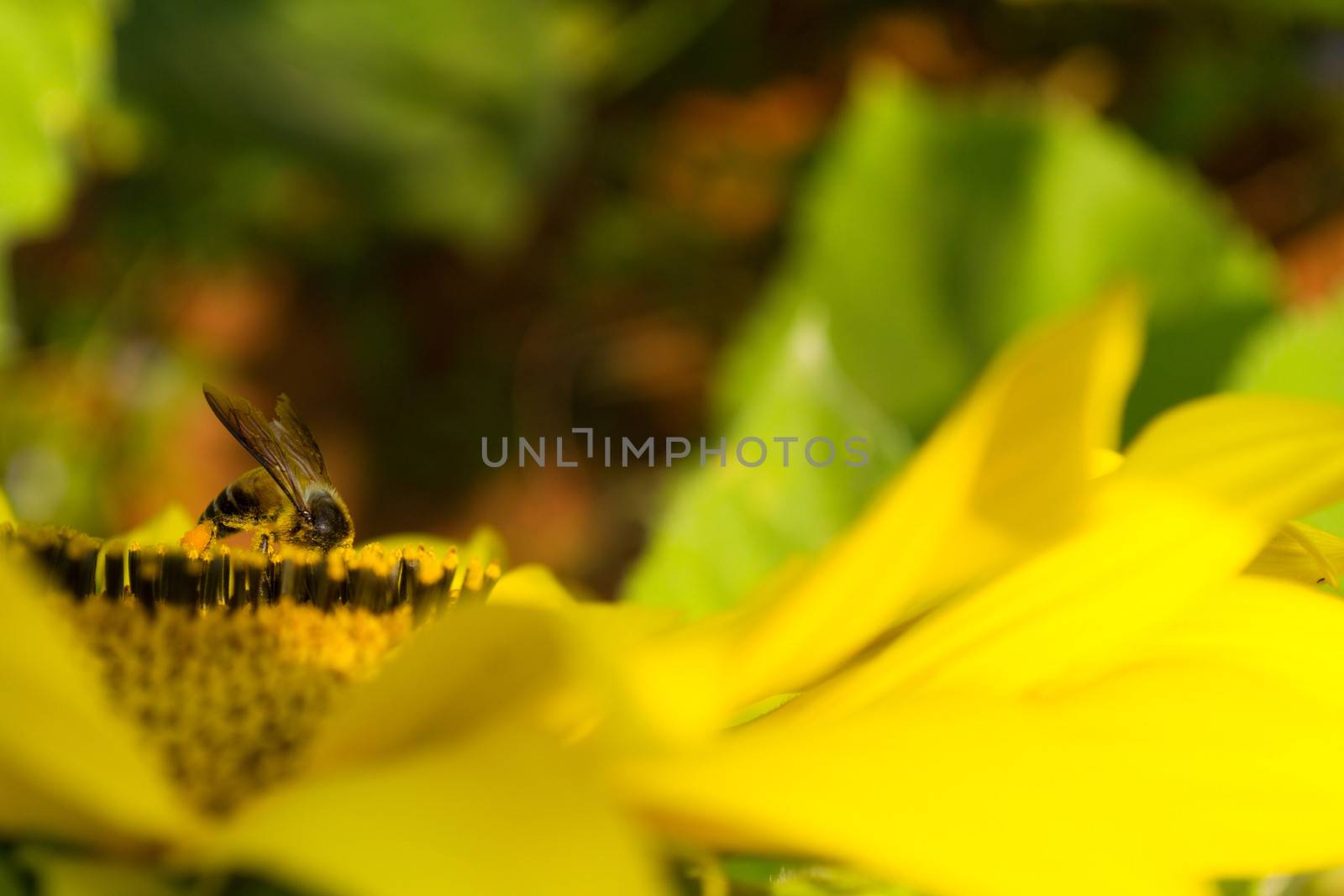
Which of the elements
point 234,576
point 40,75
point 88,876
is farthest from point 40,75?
point 88,876

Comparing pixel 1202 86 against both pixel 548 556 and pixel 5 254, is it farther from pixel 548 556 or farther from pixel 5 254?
pixel 5 254

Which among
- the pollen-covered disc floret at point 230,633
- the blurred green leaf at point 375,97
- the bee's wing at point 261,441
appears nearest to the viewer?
the pollen-covered disc floret at point 230,633

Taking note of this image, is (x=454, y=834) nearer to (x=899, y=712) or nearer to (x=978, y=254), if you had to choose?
(x=899, y=712)

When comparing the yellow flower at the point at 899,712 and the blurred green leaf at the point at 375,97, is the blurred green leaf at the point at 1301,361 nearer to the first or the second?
the yellow flower at the point at 899,712

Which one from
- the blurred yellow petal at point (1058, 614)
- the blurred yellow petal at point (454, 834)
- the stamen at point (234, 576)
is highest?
the stamen at point (234, 576)

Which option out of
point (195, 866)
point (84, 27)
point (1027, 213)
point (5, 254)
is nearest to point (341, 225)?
point (5, 254)

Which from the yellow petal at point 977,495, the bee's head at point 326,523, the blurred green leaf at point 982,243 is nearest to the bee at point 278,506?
the bee's head at point 326,523

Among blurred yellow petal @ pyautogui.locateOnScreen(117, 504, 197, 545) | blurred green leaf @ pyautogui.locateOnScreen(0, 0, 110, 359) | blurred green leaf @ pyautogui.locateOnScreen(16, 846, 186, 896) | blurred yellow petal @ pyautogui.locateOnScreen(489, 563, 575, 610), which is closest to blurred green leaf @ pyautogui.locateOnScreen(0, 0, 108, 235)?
blurred green leaf @ pyautogui.locateOnScreen(0, 0, 110, 359)
